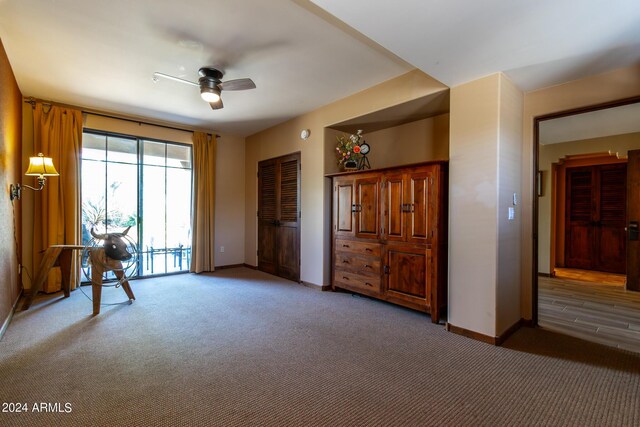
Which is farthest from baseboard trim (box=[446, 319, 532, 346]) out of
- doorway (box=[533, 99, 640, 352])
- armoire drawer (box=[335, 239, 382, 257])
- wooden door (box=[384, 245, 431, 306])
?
armoire drawer (box=[335, 239, 382, 257])

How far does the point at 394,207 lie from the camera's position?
356 cm

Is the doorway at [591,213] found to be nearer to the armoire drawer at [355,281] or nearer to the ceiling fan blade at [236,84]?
the armoire drawer at [355,281]

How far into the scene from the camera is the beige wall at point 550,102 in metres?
2.63

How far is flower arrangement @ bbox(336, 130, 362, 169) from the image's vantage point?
167 inches

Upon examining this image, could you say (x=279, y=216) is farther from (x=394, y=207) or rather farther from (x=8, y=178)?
(x=8, y=178)

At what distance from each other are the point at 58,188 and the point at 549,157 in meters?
8.52

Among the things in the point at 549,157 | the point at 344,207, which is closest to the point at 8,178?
the point at 344,207

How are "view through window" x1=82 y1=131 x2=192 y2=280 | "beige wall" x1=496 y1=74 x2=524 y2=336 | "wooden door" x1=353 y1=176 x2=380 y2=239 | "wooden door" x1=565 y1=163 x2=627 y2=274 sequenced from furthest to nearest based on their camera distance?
"wooden door" x1=565 y1=163 x2=627 y2=274
"view through window" x1=82 y1=131 x2=192 y2=280
"wooden door" x1=353 y1=176 x2=380 y2=239
"beige wall" x1=496 y1=74 x2=524 y2=336

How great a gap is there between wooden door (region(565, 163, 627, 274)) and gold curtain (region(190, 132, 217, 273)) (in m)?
7.67

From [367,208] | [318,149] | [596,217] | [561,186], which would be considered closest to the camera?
[367,208]

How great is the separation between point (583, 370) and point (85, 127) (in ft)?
21.6

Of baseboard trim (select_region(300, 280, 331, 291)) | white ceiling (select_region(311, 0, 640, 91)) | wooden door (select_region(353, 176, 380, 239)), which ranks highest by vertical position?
white ceiling (select_region(311, 0, 640, 91))

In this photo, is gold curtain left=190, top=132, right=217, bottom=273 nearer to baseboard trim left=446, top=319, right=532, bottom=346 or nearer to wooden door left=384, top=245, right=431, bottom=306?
wooden door left=384, top=245, right=431, bottom=306

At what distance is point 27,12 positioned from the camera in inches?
91.7
